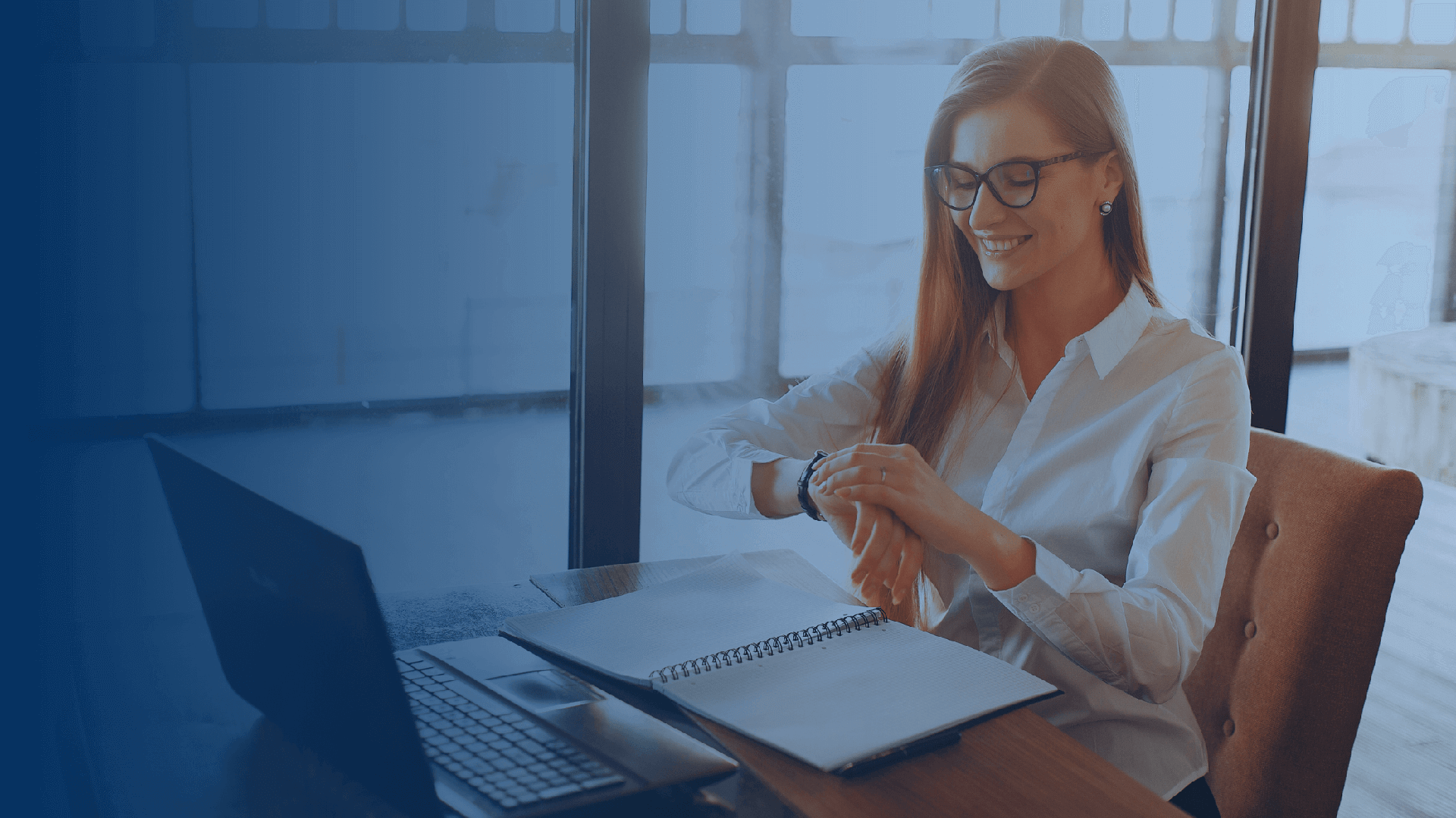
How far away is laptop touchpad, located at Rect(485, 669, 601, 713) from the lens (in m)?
0.83

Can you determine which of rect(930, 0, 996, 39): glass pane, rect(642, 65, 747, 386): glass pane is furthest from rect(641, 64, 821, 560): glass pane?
rect(930, 0, 996, 39): glass pane

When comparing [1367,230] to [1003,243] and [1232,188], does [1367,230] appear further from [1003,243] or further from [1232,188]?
[1003,243]

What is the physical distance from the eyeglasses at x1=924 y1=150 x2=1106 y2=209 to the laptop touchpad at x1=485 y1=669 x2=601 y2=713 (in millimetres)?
766

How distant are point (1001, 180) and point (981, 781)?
0.76m

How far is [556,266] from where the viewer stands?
1.62 m

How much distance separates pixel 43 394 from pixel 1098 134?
4.41 ft

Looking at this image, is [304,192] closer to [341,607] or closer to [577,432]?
[577,432]

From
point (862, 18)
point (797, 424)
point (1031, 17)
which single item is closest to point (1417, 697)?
point (1031, 17)

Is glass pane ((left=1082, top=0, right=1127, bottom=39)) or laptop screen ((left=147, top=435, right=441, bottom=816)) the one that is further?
glass pane ((left=1082, top=0, right=1127, bottom=39))

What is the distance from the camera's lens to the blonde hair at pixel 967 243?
1.26 meters

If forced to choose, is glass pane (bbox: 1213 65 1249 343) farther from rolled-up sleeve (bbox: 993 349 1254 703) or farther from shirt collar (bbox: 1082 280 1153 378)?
rolled-up sleeve (bbox: 993 349 1254 703)

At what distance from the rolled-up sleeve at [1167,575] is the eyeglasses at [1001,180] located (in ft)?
0.95

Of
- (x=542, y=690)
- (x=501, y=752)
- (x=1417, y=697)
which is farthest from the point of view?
(x=1417, y=697)

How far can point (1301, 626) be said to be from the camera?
116cm
